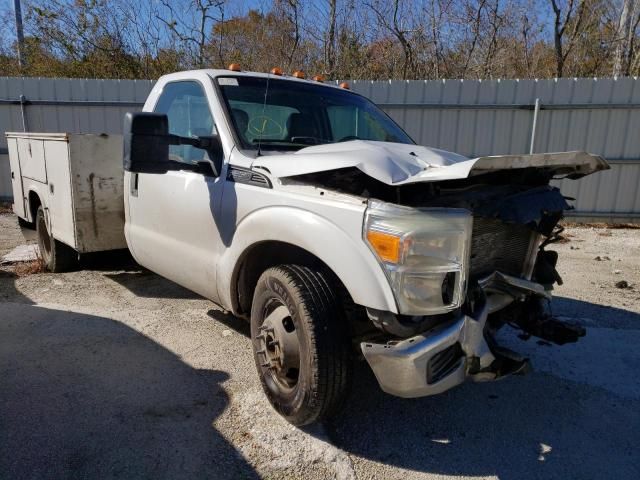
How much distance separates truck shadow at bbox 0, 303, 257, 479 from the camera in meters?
2.41

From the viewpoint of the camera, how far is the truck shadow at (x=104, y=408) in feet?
7.90

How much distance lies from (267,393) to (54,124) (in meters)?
9.50

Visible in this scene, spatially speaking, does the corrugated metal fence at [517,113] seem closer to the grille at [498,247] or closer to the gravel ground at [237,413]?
the gravel ground at [237,413]

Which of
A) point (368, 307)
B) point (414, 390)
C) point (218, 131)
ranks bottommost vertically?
point (414, 390)

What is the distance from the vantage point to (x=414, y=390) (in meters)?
2.23

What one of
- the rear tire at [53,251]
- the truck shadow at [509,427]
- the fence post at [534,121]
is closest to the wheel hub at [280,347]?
the truck shadow at [509,427]

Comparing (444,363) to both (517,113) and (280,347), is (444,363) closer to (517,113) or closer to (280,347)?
(280,347)

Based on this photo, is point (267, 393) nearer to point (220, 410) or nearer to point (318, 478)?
point (220, 410)

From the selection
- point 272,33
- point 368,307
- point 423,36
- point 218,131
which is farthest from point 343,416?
point 272,33

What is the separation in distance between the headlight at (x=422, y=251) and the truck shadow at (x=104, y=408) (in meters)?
1.19

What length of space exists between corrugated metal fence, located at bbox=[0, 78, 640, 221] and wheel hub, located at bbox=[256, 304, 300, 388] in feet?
25.1

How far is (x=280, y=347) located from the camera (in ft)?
8.83

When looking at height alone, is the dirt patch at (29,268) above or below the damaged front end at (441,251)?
below

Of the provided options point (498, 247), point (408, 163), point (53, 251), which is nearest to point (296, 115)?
point (408, 163)
